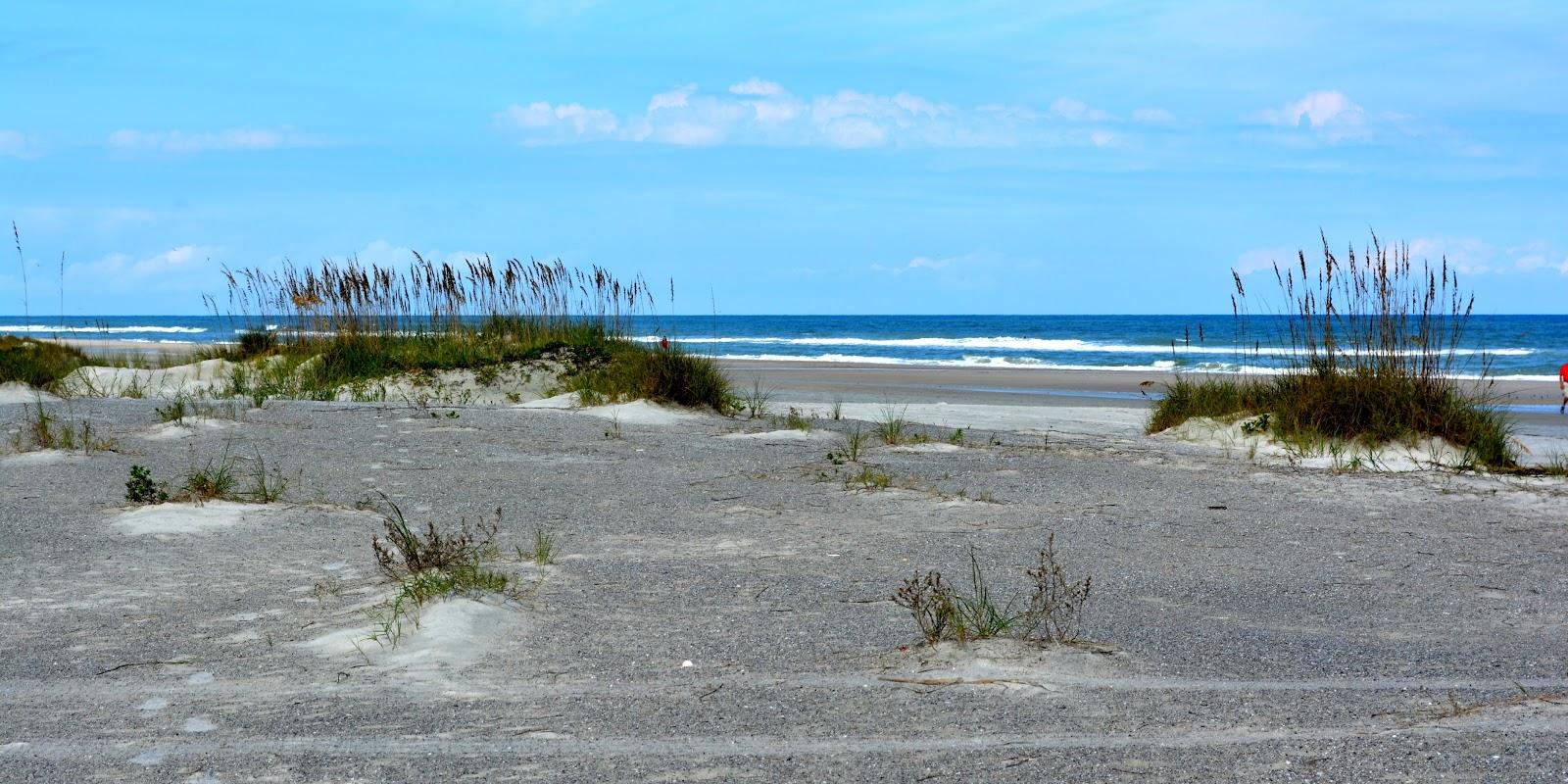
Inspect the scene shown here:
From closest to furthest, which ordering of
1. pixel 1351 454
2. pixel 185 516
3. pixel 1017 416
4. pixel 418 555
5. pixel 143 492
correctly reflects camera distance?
pixel 418 555, pixel 185 516, pixel 143 492, pixel 1351 454, pixel 1017 416

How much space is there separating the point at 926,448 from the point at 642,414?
119 inches

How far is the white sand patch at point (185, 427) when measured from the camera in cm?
932

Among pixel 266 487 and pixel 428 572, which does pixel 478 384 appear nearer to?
pixel 266 487

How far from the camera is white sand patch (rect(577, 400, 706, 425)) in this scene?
37.5 ft

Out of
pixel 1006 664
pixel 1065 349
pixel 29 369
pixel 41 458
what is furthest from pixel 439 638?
pixel 1065 349

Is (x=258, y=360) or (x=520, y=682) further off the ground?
(x=258, y=360)

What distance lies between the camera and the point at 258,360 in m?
15.6


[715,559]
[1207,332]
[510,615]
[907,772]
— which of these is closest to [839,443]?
[715,559]

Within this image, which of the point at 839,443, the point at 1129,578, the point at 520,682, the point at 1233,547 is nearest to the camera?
the point at 520,682

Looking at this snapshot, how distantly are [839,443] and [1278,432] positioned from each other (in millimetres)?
3614

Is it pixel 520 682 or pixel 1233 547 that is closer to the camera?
pixel 520 682

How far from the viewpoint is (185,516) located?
6484 millimetres

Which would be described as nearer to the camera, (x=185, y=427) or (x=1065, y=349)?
(x=185, y=427)

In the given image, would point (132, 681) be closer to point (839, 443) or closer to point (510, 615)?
point (510, 615)
